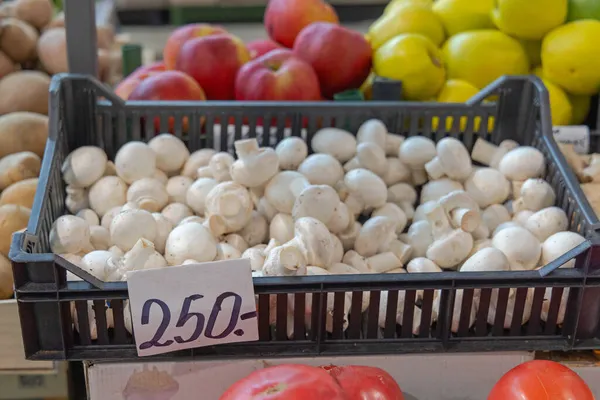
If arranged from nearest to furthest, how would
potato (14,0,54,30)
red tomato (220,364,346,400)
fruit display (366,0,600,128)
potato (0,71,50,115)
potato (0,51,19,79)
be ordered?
red tomato (220,364,346,400)
fruit display (366,0,600,128)
potato (0,71,50,115)
potato (0,51,19,79)
potato (14,0,54,30)

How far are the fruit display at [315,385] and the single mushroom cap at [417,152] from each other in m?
0.49

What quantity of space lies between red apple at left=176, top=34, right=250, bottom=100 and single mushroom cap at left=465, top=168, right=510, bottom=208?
0.55m

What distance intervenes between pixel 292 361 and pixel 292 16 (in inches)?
38.2

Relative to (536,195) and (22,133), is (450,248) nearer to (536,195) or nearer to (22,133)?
(536,195)

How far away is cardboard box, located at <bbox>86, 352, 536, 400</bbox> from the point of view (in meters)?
0.78

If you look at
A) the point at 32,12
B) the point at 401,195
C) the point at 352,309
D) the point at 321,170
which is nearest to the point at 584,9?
the point at 401,195

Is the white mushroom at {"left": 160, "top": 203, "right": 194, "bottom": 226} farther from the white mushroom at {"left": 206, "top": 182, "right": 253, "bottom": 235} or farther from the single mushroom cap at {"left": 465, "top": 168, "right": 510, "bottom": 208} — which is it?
the single mushroom cap at {"left": 465, "top": 168, "right": 510, "bottom": 208}

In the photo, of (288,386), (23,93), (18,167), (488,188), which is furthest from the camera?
(23,93)

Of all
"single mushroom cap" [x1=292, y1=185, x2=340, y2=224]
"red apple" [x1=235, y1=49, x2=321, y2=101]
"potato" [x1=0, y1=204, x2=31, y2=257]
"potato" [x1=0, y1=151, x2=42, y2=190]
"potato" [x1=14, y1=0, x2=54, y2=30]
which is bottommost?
"potato" [x1=0, y1=204, x2=31, y2=257]

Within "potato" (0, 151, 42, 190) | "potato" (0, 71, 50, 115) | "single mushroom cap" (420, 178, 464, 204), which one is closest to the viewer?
"single mushroom cap" (420, 178, 464, 204)

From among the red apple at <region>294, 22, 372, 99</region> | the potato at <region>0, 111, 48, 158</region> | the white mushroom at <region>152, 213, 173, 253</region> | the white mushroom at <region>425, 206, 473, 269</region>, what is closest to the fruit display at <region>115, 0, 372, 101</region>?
the red apple at <region>294, 22, 372, 99</region>

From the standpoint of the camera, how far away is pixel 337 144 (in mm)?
1099

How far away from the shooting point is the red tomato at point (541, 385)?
646 mm

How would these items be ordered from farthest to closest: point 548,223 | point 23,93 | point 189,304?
point 23,93 → point 548,223 → point 189,304
